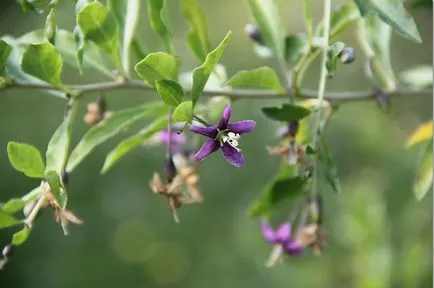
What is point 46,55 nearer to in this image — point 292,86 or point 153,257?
point 292,86

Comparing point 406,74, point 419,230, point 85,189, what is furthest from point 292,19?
point 406,74

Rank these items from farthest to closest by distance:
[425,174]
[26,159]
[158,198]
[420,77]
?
[158,198], [420,77], [425,174], [26,159]

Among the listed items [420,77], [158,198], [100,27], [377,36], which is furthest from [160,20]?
[158,198]

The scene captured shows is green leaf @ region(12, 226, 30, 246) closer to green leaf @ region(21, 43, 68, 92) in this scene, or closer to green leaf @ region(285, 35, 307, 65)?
green leaf @ region(21, 43, 68, 92)

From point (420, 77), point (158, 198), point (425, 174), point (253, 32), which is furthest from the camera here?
point (158, 198)

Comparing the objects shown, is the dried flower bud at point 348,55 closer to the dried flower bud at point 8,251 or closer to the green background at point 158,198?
the dried flower bud at point 8,251

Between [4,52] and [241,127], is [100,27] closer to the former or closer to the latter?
[4,52]
